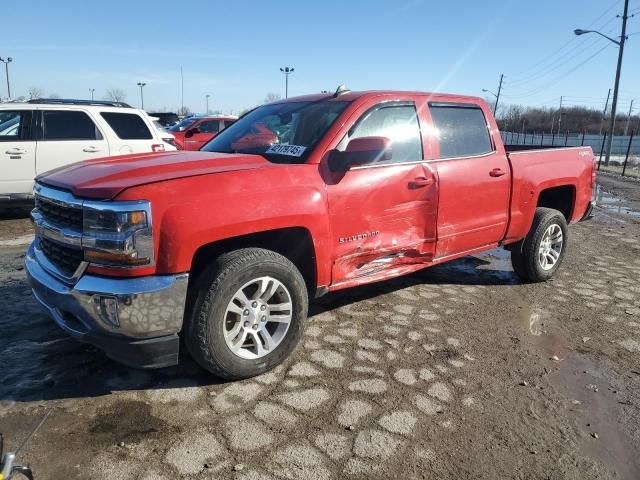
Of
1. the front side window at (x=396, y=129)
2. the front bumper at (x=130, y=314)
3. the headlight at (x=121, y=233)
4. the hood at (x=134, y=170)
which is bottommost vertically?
the front bumper at (x=130, y=314)

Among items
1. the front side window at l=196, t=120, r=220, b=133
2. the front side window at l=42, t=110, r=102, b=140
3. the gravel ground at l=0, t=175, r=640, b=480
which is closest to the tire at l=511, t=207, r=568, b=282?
the gravel ground at l=0, t=175, r=640, b=480

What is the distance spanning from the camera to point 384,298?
4.83 metres

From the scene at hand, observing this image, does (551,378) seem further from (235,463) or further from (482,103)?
(482,103)

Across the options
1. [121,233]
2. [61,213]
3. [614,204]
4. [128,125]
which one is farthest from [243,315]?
[614,204]

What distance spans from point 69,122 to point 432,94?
6.31 m

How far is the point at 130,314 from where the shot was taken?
2.67 m

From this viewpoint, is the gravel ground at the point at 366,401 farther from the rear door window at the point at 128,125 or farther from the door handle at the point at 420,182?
the rear door window at the point at 128,125

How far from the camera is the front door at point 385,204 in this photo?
11.8 feet

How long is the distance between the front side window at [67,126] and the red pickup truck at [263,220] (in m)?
4.81

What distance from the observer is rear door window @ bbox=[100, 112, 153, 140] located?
848cm

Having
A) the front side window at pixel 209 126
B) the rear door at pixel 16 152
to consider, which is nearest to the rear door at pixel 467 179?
the rear door at pixel 16 152

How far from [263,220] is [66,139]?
6.40 m

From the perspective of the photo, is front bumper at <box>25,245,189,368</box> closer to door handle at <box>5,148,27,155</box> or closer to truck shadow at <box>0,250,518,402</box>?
truck shadow at <box>0,250,518,402</box>

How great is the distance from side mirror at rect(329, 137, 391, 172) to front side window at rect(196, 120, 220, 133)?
12725 mm
